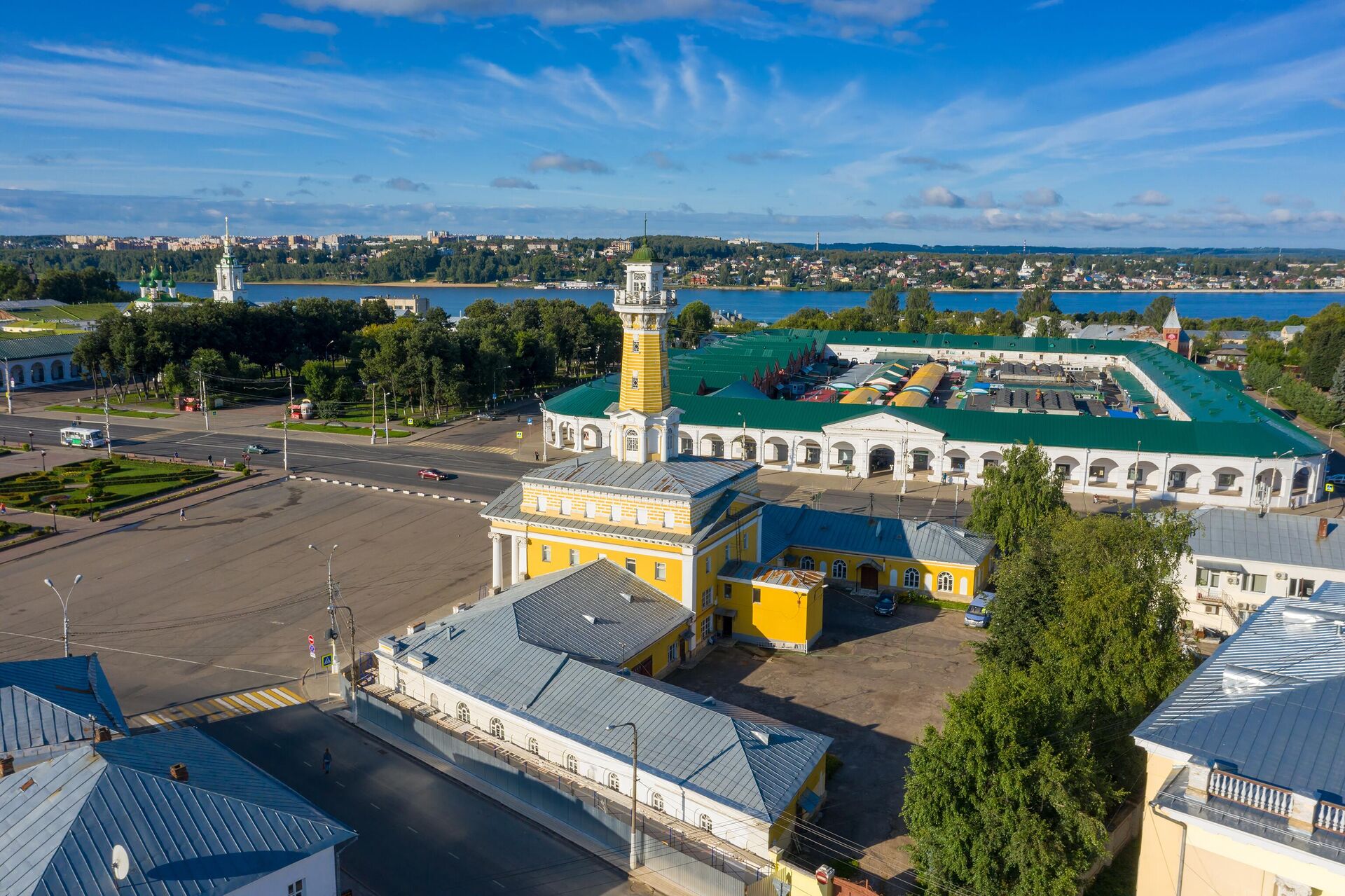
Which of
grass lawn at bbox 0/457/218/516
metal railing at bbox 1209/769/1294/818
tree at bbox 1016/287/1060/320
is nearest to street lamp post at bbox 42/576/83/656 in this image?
grass lawn at bbox 0/457/218/516

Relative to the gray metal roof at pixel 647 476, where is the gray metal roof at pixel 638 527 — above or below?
below

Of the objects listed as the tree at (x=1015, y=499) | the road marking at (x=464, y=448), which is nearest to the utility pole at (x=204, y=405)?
the road marking at (x=464, y=448)

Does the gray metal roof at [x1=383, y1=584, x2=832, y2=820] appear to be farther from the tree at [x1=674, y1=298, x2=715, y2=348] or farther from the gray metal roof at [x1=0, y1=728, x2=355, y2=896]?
the tree at [x1=674, y1=298, x2=715, y2=348]

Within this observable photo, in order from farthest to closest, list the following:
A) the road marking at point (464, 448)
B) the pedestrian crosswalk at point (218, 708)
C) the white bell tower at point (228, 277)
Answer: the white bell tower at point (228, 277) → the road marking at point (464, 448) → the pedestrian crosswalk at point (218, 708)

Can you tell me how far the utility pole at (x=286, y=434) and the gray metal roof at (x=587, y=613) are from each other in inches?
1210

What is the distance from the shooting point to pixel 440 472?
2069 inches

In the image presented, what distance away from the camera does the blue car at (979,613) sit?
31.0 metres

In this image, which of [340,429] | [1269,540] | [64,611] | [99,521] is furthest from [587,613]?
[340,429]

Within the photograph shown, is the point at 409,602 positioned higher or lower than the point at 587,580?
lower

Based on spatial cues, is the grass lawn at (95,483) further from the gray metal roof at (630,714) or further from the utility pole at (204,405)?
the gray metal roof at (630,714)

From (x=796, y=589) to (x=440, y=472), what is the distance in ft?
98.3

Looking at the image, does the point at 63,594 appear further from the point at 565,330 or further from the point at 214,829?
the point at 565,330

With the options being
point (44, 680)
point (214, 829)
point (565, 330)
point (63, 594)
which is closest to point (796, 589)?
point (214, 829)

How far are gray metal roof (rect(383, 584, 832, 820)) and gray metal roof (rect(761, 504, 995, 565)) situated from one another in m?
12.7
